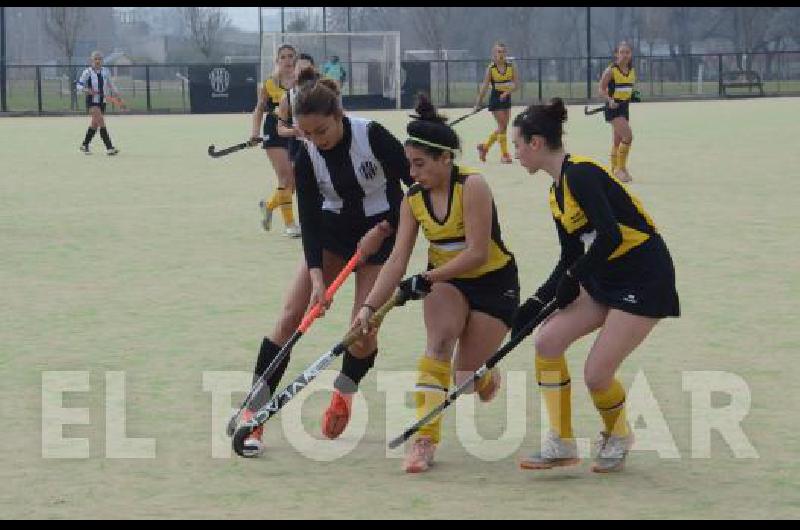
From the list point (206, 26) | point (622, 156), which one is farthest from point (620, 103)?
point (206, 26)

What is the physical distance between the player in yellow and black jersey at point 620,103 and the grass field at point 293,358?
19.3 inches

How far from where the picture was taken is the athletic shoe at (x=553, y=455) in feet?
19.8

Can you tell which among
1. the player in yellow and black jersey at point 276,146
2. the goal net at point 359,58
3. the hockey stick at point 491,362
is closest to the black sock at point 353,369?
the hockey stick at point 491,362

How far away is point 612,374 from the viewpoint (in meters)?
5.92

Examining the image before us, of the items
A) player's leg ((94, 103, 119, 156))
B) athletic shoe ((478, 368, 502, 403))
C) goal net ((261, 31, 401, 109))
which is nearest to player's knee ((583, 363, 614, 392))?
athletic shoe ((478, 368, 502, 403))

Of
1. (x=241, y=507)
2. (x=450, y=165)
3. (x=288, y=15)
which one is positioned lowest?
(x=241, y=507)

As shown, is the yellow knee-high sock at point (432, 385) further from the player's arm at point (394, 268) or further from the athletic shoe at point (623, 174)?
the athletic shoe at point (623, 174)

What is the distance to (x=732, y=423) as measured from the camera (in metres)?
6.76

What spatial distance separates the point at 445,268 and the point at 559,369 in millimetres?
583

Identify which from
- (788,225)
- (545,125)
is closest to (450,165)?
(545,125)

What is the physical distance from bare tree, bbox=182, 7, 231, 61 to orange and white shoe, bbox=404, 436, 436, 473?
59.7 metres

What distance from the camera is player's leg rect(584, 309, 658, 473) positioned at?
5906mm

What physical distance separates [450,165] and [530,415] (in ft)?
4.65

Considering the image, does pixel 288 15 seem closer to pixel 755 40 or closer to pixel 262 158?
pixel 755 40
